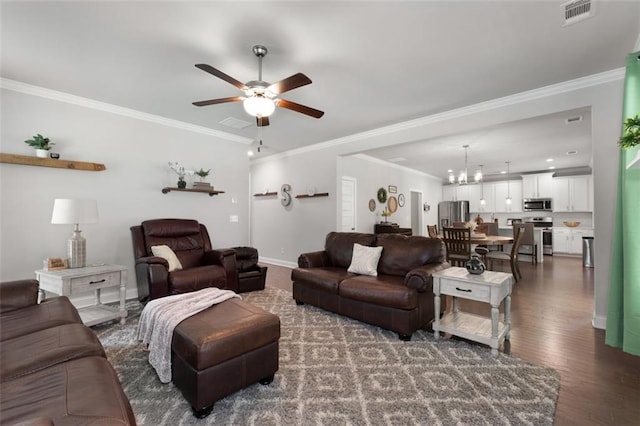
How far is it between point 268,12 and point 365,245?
2.66 m

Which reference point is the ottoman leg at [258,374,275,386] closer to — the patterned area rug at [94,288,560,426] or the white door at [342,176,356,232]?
the patterned area rug at [94,288,560,426]

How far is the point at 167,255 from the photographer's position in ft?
11.3

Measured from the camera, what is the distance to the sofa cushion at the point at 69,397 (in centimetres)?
91

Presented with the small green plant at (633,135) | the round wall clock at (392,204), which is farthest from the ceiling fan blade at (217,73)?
the round wall clock at (392,204)

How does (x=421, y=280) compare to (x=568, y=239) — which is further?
(x=568, y=239)

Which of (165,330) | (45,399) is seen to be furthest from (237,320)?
(45,399)

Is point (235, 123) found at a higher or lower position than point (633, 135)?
higher

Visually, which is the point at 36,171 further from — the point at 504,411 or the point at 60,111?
the point at 504,411

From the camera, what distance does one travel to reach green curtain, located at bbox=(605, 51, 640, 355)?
7.16ft

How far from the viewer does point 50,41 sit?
2391 millimetres

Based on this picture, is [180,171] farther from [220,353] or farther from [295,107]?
[220,353]

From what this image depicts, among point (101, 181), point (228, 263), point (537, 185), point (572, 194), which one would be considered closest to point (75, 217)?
point (101, 181)

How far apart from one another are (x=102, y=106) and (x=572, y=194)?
10936 millimetres

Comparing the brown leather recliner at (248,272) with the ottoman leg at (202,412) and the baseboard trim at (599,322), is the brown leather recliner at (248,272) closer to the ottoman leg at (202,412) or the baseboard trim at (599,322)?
the ottoman leg at (202,412)
